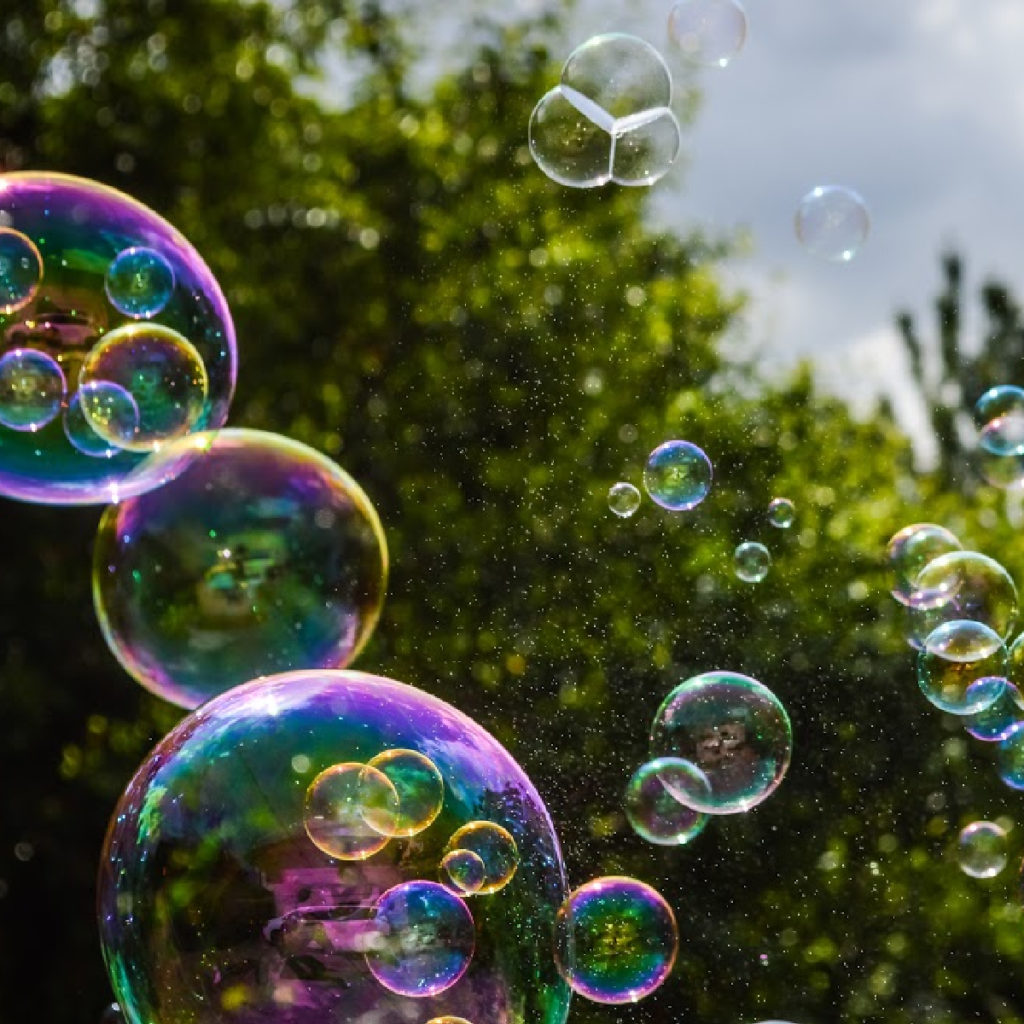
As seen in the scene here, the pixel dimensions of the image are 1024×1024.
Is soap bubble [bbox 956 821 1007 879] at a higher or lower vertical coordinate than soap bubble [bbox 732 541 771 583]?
lower

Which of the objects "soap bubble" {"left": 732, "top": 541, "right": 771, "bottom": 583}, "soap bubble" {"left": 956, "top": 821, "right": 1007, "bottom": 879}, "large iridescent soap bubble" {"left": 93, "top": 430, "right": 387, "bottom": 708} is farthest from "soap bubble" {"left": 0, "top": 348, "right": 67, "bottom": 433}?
"soap bubble" {"left": 956, "top": 821, "right": 1007, "bottom": 879}

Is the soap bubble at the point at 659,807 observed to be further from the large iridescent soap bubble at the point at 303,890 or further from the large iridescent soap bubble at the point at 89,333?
the large iridescent soap bubble at the point at 89,333

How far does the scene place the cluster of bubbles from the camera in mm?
4484

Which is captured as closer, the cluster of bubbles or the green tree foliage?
the cluster of bubbles

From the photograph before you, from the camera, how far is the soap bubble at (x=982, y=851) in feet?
15.4

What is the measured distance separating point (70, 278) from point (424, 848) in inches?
75.6

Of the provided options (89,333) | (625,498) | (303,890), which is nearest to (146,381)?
(89,333)

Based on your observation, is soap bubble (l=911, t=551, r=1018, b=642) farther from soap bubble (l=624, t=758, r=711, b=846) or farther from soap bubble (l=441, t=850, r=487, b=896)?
soap bubble (l=441, t=850, r=487, b=896)

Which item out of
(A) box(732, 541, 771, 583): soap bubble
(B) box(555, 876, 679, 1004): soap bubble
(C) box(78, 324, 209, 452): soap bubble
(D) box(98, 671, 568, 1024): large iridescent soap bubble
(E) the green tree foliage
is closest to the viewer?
(D) box(98, 671, 568, 1024): large iridescent soap bubble

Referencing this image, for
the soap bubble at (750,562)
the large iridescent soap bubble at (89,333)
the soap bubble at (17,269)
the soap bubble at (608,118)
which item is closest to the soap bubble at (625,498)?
the soap bubble at (750,562)

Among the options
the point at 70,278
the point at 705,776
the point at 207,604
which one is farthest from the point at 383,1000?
the point at 70,278

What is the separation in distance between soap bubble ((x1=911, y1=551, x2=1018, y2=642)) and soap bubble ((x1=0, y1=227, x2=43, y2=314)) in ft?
9.50

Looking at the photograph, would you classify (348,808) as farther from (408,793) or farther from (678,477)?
(678,477)

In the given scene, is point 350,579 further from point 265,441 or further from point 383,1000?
point 383,1000
